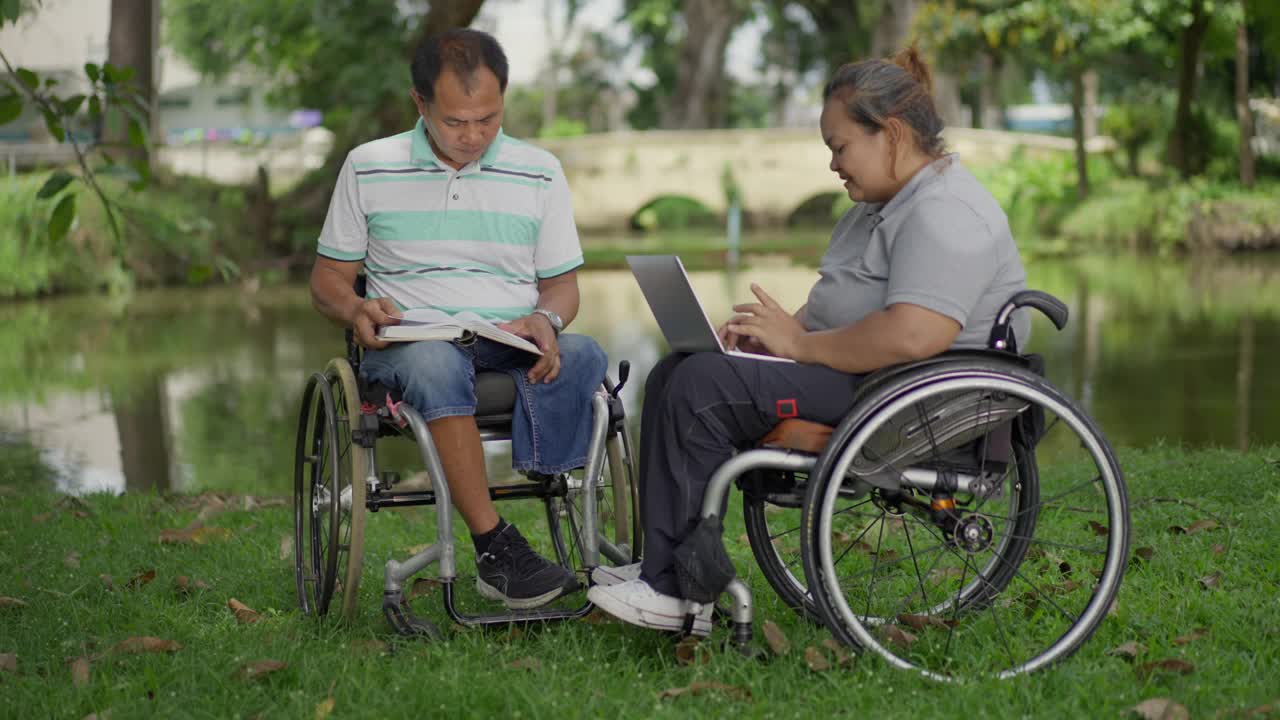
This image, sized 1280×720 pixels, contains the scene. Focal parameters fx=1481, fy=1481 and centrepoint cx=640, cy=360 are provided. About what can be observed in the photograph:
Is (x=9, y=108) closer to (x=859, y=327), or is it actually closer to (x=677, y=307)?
(x=677, y=307)

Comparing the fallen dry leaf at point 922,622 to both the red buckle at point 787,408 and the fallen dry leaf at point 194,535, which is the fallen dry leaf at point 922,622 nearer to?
the red buckle at point 787,408

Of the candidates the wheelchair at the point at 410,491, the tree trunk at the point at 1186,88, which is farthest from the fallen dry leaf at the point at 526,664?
the tree trunk at the point at 1186,88

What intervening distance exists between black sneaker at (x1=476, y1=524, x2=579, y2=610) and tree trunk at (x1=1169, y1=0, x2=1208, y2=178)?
25.2m

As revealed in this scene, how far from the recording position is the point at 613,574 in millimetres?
3324

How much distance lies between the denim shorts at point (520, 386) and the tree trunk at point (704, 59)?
3531 centimetres

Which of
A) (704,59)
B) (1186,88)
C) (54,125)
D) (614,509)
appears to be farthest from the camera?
(704,59)

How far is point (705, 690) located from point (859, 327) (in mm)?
806

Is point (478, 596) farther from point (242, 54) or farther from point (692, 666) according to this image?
point (242, 54)

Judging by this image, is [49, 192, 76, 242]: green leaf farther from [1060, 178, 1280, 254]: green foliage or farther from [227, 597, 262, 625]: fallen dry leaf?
[1060, 178, 1280, 254]: green foliage

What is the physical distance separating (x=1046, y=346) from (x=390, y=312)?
10784mm

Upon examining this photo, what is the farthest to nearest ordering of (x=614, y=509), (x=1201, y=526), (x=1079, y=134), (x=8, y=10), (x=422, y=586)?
(x=1079, y=134) → (x=1201, y=526) → (x=422, y=586) → (x=8, y=10) → (x=614, y=509)

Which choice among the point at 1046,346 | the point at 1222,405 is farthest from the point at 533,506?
the point at 1046,346

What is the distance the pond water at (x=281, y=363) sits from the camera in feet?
29.8

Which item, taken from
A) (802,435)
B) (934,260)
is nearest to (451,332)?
(802,435)
